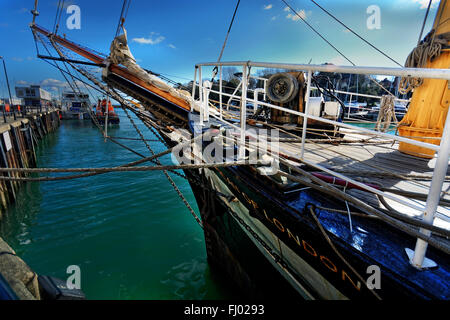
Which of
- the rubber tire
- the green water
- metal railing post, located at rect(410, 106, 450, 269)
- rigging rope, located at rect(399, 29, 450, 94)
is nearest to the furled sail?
the rubber tire

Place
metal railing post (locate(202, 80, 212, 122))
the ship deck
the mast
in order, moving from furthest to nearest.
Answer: metal railing post (locate(202, 80, 212, 122))
the mast
the ship deck

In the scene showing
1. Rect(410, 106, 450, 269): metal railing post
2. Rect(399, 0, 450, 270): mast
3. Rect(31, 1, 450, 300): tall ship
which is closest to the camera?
Rect(410, 106, 450, 269): metal railing post

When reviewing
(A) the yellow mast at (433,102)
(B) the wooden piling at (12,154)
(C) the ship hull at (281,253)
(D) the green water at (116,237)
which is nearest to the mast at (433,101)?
(A) the yellow mast at (433,102)

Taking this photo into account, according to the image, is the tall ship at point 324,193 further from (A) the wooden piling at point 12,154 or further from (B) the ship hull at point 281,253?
(A) the wooden piling at point 12,154

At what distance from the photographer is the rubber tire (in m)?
5.37

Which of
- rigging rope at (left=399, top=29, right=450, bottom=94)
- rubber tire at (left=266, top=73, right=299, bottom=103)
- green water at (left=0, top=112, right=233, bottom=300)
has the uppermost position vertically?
rigging rope at (left=399, top=29, right=450, bottom=94)

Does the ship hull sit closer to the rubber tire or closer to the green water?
the green water

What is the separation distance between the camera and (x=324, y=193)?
8.32ft

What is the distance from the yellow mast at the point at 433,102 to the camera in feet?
11.8

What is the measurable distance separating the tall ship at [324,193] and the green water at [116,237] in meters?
1.01

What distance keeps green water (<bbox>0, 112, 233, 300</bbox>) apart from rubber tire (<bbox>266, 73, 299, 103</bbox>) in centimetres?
461

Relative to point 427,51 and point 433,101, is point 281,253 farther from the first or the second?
point 427,51
